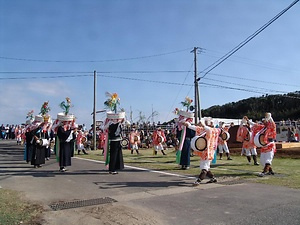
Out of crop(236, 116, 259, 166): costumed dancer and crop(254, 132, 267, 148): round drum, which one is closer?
crop(254, 132, 267, 148): round drum

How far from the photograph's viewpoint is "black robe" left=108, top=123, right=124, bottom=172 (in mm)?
10906

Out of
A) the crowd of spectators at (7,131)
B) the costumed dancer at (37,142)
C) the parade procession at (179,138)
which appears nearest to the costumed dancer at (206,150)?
the parade procession at (179,138)

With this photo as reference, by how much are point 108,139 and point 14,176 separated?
3374mm

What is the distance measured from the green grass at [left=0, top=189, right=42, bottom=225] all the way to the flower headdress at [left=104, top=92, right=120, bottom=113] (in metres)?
5.26

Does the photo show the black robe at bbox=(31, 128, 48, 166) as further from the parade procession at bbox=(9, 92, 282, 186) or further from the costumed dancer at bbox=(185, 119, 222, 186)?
the costumed dancer at bbox=(185, 119, 222, 186)

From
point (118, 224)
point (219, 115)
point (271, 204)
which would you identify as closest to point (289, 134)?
point (271, 204)

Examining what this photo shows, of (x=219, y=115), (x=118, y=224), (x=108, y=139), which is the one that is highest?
(x=219, y=115)

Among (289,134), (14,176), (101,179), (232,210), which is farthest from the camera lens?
(289,134)

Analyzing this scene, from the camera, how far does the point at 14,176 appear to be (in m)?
10.6

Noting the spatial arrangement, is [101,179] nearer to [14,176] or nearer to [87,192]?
[87,192]

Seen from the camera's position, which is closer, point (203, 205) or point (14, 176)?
point (203, 205)

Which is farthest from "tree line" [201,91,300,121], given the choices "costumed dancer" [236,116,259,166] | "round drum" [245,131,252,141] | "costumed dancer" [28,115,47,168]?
"costumed dancer" [28,115,47,168]

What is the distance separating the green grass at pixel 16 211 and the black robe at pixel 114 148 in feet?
13.1

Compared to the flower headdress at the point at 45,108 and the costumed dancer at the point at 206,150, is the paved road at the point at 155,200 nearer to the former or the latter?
the costumed dancer at the point at 206,150
